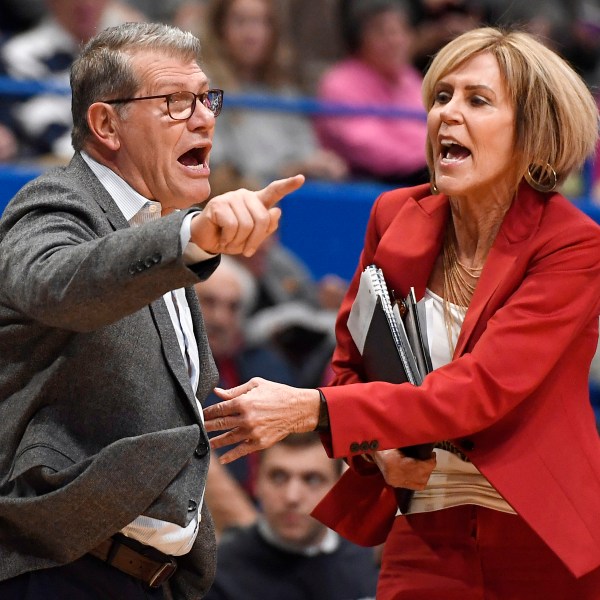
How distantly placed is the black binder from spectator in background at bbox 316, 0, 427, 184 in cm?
346

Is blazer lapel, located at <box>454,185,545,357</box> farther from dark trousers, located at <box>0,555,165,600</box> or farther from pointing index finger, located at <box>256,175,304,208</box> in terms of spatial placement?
dark trousers, located at <box>0,555,165,600</box>

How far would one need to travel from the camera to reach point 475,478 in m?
2.81

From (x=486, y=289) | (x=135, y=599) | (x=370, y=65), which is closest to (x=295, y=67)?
(x=370, y=65)

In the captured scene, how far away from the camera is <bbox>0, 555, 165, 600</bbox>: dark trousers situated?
239 centimetres

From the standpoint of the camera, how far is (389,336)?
2.73 metres

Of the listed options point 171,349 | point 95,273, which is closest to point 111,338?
point 171,349

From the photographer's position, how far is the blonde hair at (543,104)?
9.04 ft

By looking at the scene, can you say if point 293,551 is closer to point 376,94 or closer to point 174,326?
point 174,326

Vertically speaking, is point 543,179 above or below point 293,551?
above

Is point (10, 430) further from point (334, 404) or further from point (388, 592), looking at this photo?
point (388, 592)

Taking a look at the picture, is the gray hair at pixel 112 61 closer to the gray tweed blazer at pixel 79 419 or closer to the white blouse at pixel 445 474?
the gray tweed blazer at pixel 79 419

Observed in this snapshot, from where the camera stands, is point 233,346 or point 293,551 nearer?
point 293,551

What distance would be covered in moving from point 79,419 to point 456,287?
92 centimetres

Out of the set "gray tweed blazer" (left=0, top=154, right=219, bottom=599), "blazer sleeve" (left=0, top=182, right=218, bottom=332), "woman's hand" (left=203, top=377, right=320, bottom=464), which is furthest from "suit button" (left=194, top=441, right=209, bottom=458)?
"blazer sleeve" (left=0, top=182, right=218, bottom=332)
